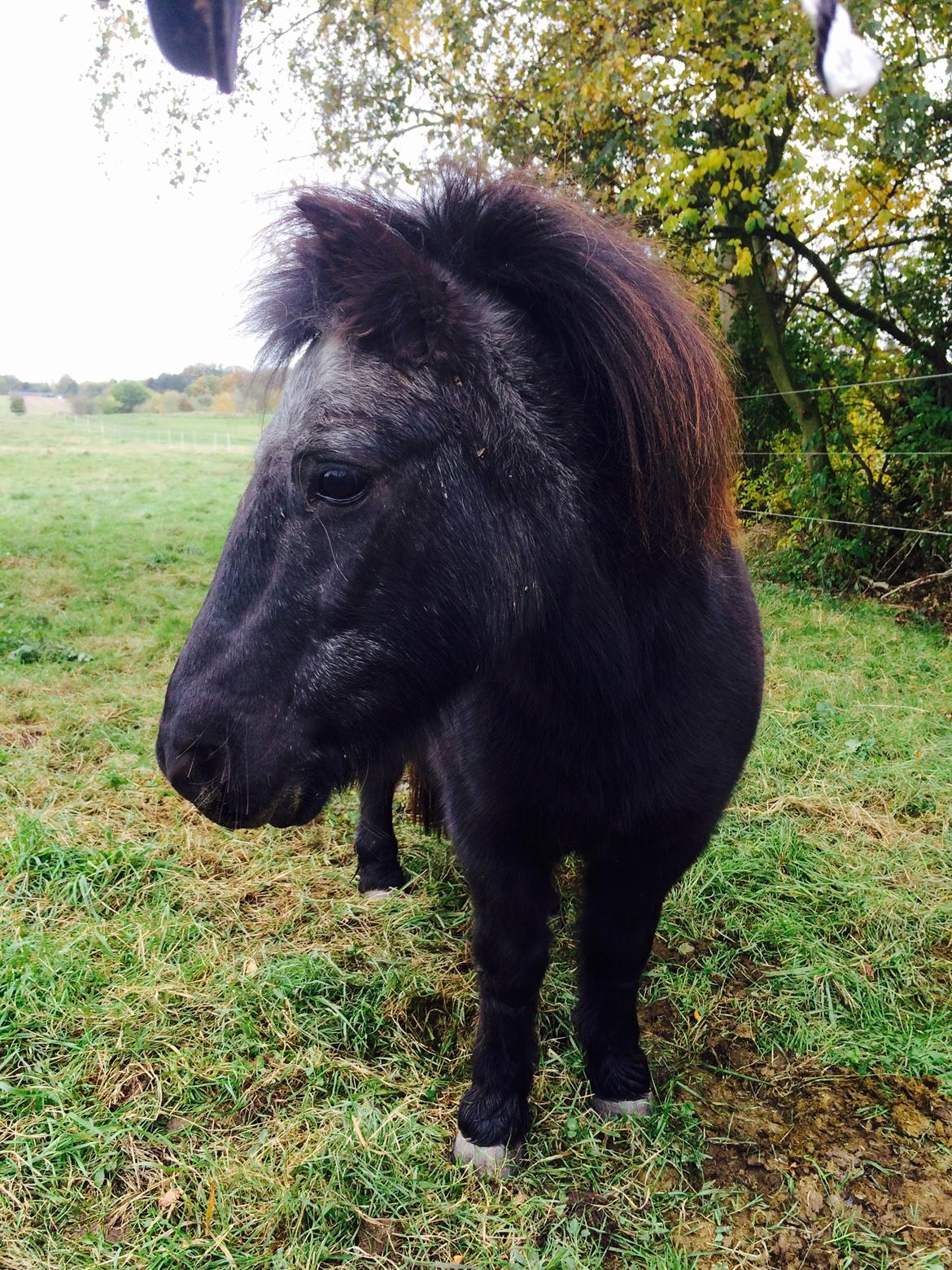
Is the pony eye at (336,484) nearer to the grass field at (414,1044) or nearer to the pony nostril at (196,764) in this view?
the pony nostril at (196,764)

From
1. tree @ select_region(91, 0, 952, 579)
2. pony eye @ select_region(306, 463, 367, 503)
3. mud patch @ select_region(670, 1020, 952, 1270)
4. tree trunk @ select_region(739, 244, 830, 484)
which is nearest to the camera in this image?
pony eye @ select_region(306, 463, 367, 503)

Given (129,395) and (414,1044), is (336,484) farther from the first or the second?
(129,395)

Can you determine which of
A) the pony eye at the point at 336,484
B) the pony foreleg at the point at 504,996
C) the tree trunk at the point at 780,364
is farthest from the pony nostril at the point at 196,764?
the tree trunk at the point at 780,364

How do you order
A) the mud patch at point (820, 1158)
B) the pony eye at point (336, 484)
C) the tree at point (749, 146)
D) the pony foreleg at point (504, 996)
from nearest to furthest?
the pony eye at point (336, 484) → the mud patch at point (820, 1158) → the pony foreleg at point (504, 996) → the tree at point (749, 146)

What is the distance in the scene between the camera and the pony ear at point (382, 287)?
1363 millimetres

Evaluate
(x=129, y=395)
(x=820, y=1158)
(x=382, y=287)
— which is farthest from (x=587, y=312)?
(x=129, y=395)

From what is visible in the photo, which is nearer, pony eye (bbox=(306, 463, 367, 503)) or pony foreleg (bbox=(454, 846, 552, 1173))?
pony eye (bbox=(306, 463, 367, 503))

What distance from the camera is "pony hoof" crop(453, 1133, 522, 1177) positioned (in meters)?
1.86

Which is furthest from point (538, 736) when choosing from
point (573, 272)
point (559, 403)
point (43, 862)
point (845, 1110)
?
point (43, 862)

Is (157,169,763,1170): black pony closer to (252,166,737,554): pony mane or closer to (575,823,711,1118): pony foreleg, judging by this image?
(252,166,737,554): pony mane

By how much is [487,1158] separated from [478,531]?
→ 1500 mm

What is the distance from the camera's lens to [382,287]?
1367 mm

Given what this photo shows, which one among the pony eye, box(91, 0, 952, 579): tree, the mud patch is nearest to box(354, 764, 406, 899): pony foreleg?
the mud patch

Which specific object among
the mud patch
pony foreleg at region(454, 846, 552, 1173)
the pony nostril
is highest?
the pony nostril
